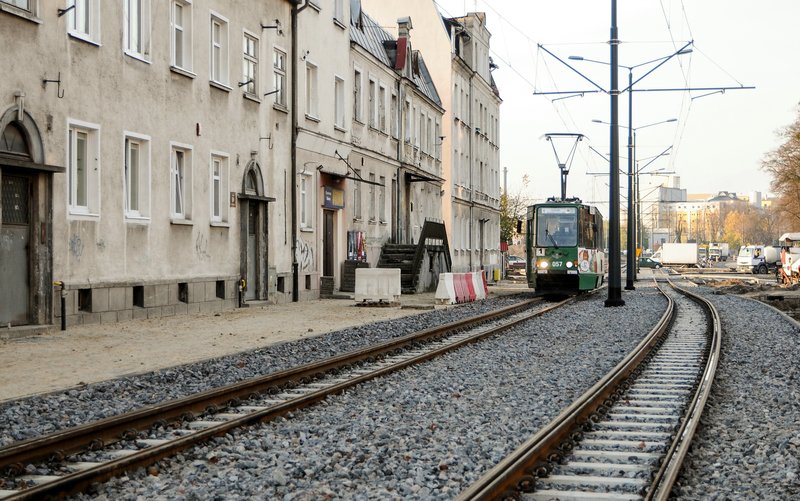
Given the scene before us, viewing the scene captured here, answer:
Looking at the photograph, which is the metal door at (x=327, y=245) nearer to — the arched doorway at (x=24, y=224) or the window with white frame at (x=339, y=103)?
the window with white frame at (x=339, y=103)

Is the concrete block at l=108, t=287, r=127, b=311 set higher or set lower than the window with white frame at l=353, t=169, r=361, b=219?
lower

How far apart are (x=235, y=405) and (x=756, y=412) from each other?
16.2 ft

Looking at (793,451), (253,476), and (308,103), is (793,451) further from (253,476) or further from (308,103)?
(308,103)

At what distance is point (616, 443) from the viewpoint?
308 inches

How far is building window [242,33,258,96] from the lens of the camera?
84.1ft

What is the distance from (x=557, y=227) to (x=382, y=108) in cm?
927

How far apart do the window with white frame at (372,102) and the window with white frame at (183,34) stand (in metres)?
14.4

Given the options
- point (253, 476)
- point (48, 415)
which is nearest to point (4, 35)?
point (48, 415)

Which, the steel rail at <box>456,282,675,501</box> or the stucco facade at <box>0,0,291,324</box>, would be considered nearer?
the steel rail at <box>456,282,675,501</box>

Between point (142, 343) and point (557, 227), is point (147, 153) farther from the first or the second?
point (557, 227)

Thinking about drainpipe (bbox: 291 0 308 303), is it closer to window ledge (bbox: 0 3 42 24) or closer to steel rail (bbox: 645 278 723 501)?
window ledge (bbox: 0 3 42 24)

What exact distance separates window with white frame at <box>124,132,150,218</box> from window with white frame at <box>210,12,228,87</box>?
4.08 meters

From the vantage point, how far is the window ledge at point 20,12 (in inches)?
618

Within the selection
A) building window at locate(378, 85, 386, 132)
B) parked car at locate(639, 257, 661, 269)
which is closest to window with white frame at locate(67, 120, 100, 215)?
building window at locate(378, 85, 386, 132)
